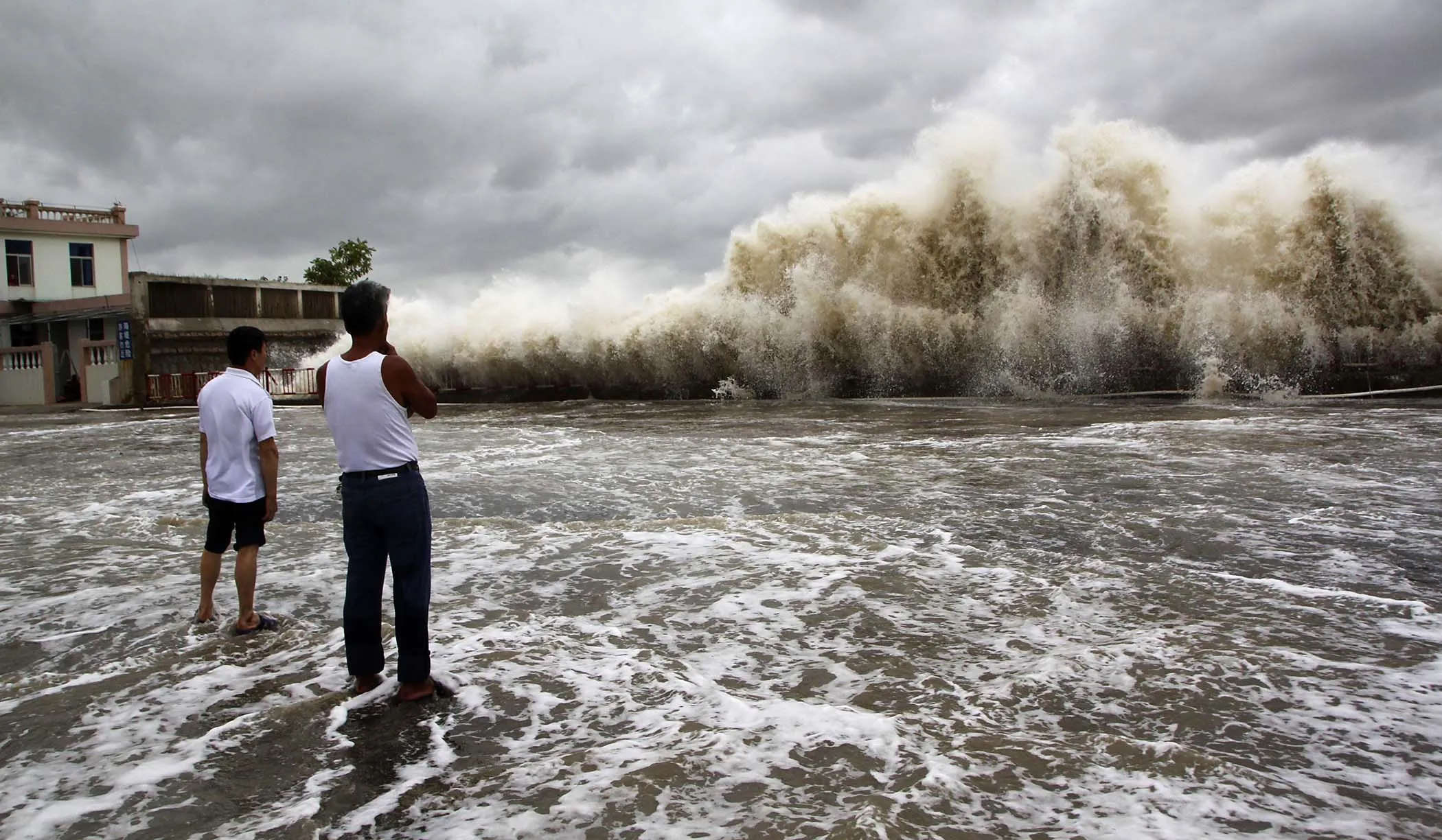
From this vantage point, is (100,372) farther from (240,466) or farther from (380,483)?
(380,483)

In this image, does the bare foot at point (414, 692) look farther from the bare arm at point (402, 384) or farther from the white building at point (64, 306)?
the white building at point (64, 306)

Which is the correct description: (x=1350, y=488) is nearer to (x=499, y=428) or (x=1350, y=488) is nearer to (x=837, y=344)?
(x=499, y=428)

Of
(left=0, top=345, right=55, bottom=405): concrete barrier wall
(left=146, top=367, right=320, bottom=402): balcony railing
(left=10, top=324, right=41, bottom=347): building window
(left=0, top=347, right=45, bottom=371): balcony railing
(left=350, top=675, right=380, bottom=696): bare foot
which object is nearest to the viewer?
(left=350, top=675, right=380, bottom=696): bare foot

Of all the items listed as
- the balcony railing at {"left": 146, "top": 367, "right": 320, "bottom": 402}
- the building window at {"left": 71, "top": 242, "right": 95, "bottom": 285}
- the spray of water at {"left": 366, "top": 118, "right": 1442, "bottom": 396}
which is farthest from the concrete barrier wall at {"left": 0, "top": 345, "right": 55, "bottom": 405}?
the spray of water at {"left": 366, "top": 118, "right": 1442, "bottom": 396}

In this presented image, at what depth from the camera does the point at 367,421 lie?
327 centimetres

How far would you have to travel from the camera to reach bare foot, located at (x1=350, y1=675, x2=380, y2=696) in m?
3.42

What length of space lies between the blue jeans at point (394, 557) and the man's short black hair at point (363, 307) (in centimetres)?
55

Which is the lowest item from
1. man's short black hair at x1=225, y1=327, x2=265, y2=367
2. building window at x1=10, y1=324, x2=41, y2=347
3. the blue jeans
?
the blue jeans

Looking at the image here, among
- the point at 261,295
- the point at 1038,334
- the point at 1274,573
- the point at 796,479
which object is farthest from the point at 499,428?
the point at 261,295

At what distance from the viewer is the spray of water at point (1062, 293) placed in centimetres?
1566

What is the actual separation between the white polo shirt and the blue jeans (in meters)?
1.19

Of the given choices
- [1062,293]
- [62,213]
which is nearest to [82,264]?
[62,213]

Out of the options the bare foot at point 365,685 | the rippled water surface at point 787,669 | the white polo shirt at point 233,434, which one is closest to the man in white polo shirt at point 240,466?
the white polo shirt at point 233,434

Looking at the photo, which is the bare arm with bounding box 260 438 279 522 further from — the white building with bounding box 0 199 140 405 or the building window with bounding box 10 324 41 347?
the building window with bounding box 10 324 41 347
